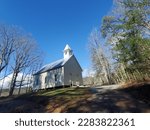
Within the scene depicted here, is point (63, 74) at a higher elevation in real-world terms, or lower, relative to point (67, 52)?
lower

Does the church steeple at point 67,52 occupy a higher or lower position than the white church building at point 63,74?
higher

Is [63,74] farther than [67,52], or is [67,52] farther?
[67,52]

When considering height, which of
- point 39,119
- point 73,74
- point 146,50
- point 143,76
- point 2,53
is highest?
point 2,53

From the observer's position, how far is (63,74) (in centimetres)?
3036

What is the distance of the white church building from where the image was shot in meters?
30.8

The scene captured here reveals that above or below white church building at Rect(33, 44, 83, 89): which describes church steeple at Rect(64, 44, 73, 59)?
above

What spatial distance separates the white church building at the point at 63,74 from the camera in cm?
3083

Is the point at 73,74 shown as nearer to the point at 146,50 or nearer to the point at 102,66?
the point at 102,66

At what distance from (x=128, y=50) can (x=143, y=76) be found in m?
3.01

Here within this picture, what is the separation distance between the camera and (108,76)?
3209cm

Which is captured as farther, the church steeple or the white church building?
the church steeple

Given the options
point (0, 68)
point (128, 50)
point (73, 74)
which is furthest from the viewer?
point (73, 74)

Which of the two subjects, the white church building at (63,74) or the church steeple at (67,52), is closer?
the white church building at (63,74)

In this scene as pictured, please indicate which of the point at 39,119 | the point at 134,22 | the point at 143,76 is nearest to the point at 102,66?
the point at 143,76
